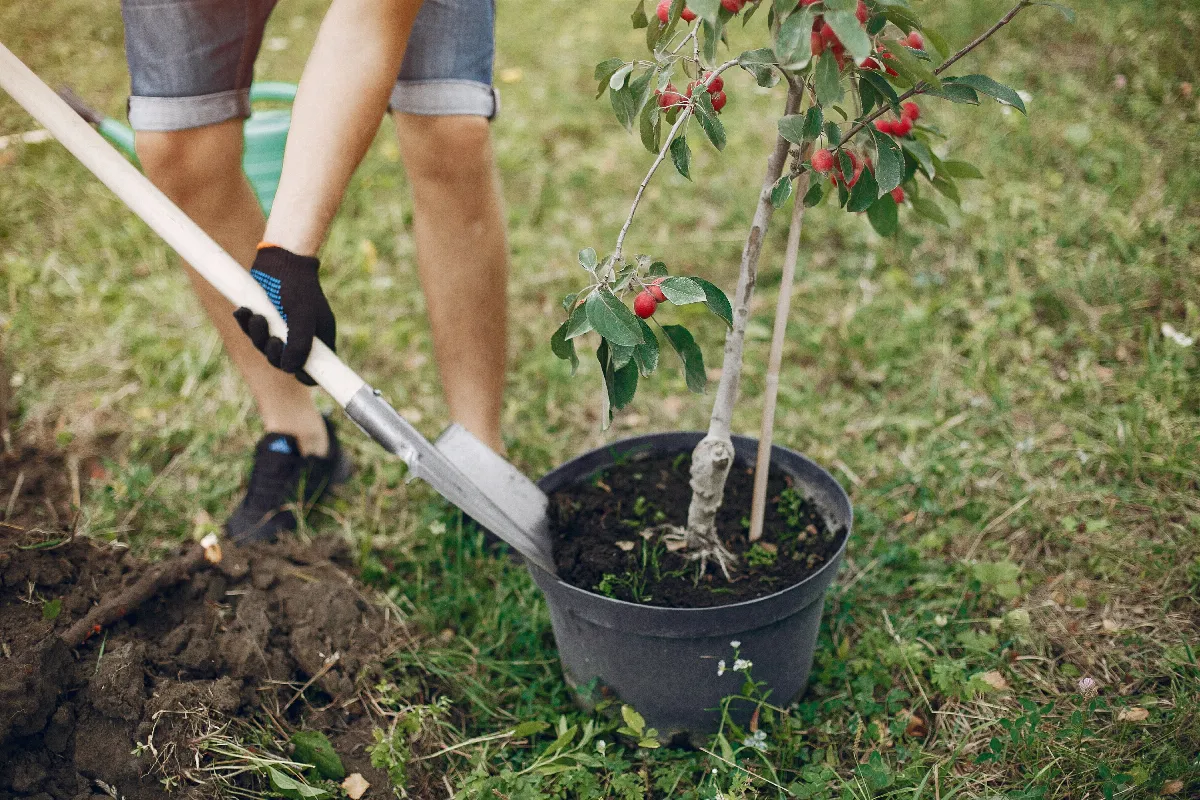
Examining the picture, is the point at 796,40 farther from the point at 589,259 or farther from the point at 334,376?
the point at 334,376

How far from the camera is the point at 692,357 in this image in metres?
1.33

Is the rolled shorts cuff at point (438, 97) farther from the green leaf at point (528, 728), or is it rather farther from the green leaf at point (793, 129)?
the green leaf at point (528, 728)

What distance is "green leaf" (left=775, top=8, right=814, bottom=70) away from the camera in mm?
1041

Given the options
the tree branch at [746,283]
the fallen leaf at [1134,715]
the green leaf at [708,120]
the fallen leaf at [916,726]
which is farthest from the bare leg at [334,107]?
the fallen leaf at [1134,715]

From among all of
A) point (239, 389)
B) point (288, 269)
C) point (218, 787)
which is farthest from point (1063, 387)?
point (239, 389)

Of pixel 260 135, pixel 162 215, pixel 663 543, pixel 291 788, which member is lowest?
pixel 291 788

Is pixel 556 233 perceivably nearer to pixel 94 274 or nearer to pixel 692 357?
pixel 94 274

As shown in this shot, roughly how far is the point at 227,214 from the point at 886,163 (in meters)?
1.36

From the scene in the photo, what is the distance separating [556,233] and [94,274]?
5.31 feet

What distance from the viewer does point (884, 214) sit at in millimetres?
1511

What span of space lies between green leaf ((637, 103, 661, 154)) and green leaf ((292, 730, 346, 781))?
1105mm

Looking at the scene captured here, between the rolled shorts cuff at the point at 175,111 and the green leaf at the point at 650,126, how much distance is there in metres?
0.91

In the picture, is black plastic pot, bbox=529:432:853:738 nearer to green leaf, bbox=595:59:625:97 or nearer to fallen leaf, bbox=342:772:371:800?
fallen leaf, bbox=342:772:371:800

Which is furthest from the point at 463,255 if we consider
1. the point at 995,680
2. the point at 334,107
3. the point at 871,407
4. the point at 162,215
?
the point at 995,680
